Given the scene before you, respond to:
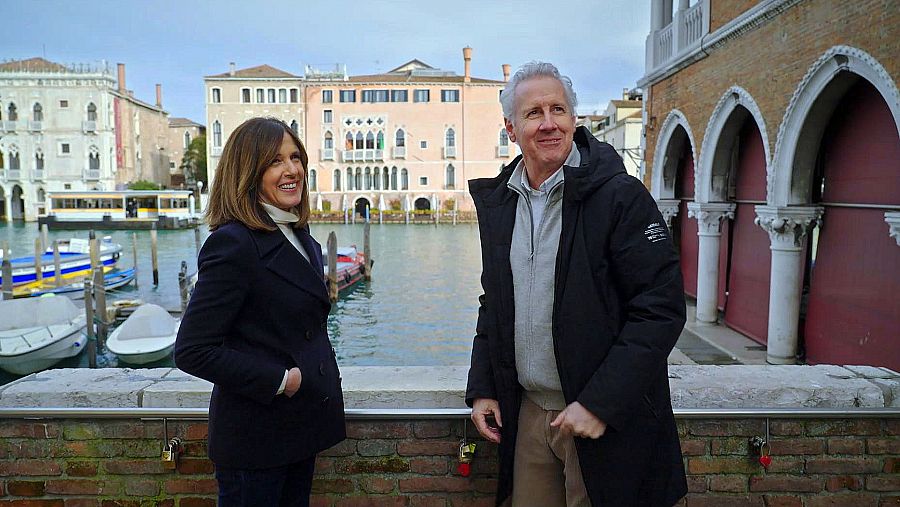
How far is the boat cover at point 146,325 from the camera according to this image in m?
9.76

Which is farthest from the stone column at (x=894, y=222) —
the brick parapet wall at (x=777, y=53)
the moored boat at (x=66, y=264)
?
the moored boat at (x=66, y=264)

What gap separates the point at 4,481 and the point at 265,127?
137 centimetres

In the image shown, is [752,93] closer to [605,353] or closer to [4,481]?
[605,353]

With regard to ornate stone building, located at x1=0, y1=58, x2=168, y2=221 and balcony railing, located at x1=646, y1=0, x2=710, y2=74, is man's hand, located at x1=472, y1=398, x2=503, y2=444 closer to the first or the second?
balcony railing, located at x1=646, y1=0, x2=710, y2=74

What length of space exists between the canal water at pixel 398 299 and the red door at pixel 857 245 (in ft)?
19.9

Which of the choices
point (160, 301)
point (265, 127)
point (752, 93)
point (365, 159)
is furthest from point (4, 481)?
point (365, 159)

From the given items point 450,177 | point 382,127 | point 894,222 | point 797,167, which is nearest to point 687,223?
point 797,167

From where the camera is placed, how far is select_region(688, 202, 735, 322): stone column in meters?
8.19

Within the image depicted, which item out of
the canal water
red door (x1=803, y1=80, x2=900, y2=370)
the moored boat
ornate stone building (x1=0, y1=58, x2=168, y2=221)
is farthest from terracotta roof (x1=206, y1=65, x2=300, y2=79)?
red door (x1=803, y1=80, x2=900, y2=370)

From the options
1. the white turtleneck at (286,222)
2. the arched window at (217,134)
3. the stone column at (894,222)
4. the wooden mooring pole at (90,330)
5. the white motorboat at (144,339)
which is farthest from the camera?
the arched window at (217,134)

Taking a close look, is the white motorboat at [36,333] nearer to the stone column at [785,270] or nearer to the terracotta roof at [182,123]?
the stone column at [785,270]

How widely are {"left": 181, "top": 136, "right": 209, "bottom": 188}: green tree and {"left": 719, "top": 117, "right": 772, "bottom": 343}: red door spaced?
46514 millimetres

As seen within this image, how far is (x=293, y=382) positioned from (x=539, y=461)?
583 millimetres

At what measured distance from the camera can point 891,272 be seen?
5.27 m
